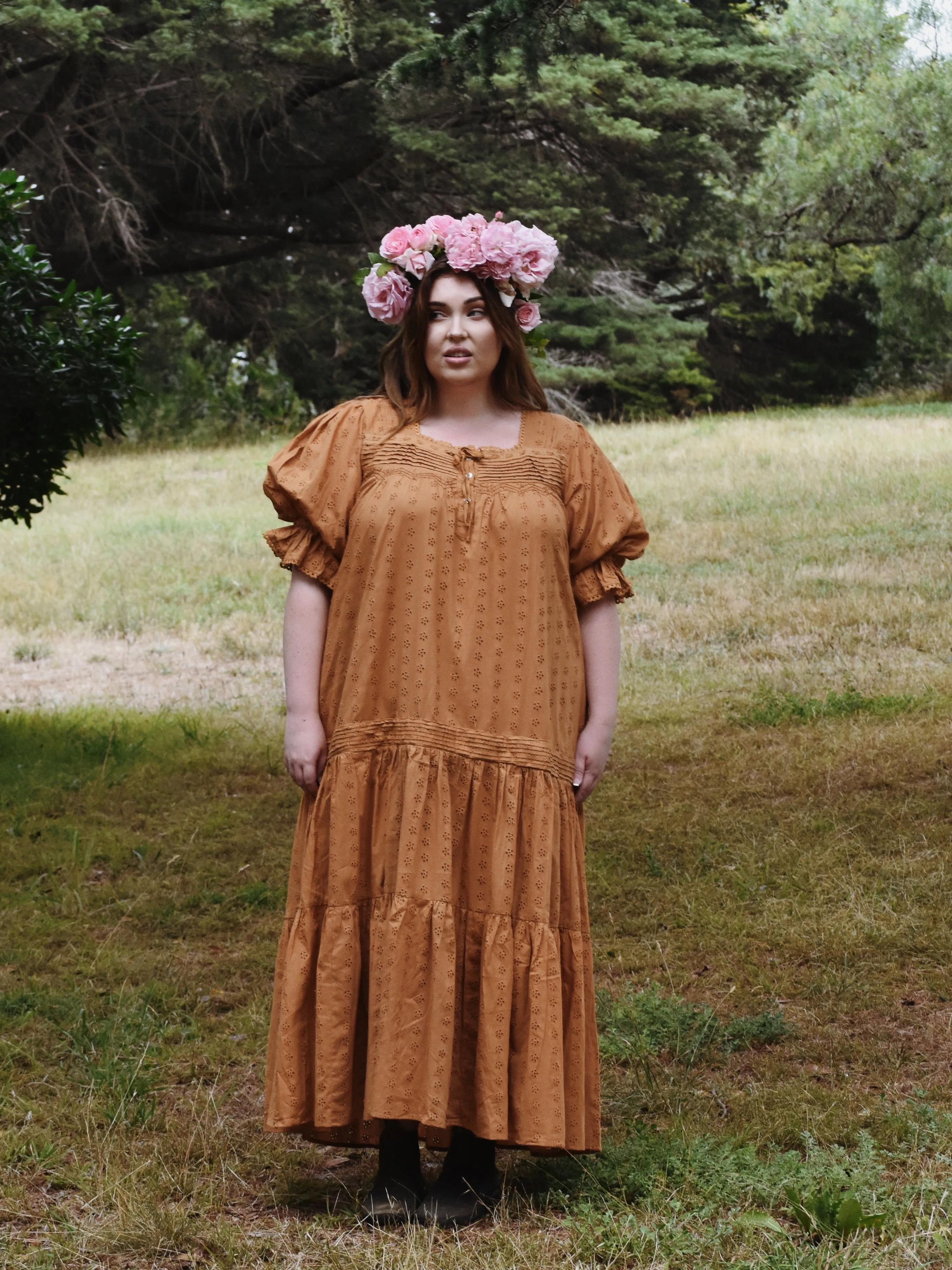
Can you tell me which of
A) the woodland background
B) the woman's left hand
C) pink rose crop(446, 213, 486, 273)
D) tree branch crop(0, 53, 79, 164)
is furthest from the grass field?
tree branch crop(0, 53, 79, 164)

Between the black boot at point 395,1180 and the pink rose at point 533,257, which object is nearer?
the black boot at point 395,1180

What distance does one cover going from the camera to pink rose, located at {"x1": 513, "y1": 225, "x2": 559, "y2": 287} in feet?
11.2

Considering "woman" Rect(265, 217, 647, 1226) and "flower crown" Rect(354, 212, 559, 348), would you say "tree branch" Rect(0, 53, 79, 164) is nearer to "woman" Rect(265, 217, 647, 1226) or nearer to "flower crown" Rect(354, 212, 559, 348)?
"flower crown" Rect(354, 212, 559, 348)

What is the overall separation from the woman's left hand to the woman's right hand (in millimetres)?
574

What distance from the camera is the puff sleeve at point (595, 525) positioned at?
3.46m

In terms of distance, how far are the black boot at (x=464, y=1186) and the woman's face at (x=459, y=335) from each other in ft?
5.55

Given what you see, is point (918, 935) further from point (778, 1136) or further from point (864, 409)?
point (864, 409)

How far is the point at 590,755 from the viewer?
342 cm

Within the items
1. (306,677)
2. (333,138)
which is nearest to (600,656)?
(306,677)

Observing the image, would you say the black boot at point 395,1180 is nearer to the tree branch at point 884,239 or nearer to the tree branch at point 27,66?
the tree branch at point 27,66

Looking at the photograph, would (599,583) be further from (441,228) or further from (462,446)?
(441,228)

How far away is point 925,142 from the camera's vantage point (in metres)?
26.5

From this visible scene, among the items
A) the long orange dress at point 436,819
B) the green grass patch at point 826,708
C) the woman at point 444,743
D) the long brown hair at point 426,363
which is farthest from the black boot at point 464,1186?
the green grass patch at point 826,708

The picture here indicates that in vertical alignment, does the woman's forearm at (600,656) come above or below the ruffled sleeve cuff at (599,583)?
below
